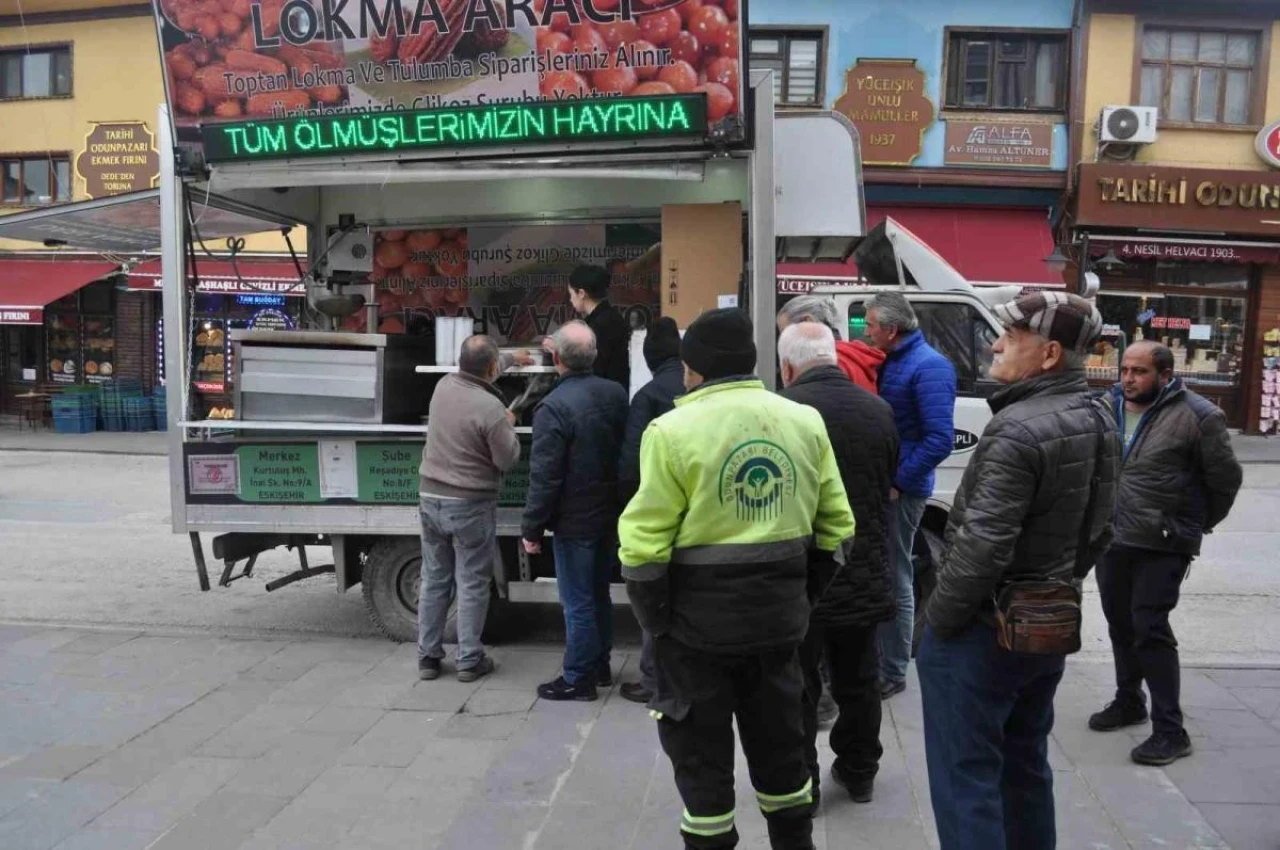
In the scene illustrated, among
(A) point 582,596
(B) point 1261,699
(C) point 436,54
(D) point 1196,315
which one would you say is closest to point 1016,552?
(A) point 582,596

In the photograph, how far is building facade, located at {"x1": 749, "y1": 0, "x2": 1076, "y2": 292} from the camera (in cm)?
1747

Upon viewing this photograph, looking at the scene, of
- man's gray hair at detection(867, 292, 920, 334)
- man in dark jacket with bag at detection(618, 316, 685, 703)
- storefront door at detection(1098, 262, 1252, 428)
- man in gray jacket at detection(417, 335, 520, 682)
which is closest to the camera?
man in dark jacket with bag at detection(618, 316, 685, 703)

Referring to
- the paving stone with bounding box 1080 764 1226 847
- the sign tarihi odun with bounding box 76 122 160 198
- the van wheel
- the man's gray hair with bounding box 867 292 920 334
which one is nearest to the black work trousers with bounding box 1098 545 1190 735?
the paving stone with bounding box 1080 764 1226 847

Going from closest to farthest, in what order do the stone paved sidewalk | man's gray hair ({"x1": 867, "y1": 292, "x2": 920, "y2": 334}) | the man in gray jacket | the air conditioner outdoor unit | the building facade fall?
the stone paved sidewalk → man's gray hair ({"x1": 867, "y1": 292, "x2": 920, "y2": 334}) → the man in gray jacket → the air conditioner outdoor unit → the building facade

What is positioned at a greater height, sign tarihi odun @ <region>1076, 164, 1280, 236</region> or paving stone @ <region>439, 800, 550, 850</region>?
sign tarihi odun @ <region>1076, 164, 1280, 236</region>

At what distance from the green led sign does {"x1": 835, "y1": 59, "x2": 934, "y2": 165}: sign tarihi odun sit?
13295 mm

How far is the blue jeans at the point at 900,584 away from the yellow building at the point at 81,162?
16.7 meters

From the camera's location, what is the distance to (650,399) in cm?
487

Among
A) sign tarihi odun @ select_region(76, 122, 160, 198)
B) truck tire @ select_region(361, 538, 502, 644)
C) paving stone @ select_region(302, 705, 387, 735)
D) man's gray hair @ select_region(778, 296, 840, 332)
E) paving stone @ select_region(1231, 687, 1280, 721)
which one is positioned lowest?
paving stone @ select_region(302, 705, 387, 735)

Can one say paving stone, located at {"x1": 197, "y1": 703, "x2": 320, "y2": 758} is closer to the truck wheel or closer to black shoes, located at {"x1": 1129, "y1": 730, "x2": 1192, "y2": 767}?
the truck wheel

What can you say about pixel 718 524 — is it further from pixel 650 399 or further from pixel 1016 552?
pixel 650 399

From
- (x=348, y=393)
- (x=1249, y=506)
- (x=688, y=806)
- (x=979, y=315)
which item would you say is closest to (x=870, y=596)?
(x=688, y=806)

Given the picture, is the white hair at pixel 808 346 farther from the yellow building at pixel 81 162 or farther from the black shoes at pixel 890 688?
the yellow building at pixel 81 162

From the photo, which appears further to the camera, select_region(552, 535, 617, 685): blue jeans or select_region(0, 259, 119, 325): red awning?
select_region(0, 259, 119, 325): red awning
